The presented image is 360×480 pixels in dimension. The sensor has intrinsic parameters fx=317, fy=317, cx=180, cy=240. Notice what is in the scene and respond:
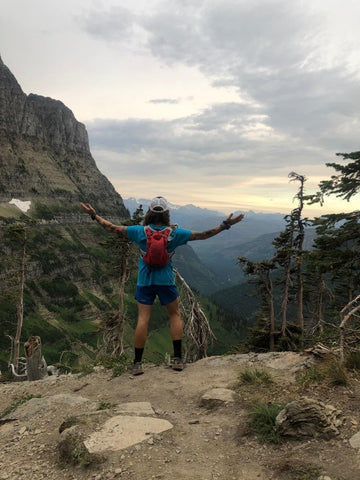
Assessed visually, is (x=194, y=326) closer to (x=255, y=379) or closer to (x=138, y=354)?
(x=138, y=354)

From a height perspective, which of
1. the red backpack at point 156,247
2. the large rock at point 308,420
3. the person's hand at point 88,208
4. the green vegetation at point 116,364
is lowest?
the green vegetation at point 116,364

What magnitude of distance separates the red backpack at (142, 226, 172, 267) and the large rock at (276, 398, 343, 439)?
145 inches

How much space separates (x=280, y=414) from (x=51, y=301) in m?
163

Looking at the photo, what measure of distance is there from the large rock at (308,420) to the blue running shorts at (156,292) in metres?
3.55

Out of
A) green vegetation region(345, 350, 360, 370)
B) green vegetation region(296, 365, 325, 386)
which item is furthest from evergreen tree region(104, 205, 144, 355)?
green vegetation region(345, 350, 360, 370)

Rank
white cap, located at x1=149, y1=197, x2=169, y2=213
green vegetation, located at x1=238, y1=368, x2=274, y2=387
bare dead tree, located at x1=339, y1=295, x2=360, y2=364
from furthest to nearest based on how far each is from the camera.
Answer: white cap, located at x1=149, y1=197, x2=169, y2=213, green vegetation, located at x1=238, y1=368, x2=274, y2=387, bare dead tree, located at x1=339, y1=295, x2=360, y2=364

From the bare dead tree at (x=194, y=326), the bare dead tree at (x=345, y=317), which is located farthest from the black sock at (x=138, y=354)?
the bare dead tree at (x=345, y=317)

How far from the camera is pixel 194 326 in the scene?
32.1 feet

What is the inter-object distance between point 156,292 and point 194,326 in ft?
9.65

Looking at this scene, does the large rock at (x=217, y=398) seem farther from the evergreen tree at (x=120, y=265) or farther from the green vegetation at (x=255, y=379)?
the evergreen tree at (x=120, y=265)

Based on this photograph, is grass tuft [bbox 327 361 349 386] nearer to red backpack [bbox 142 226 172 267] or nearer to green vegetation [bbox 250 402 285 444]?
green vegetation [bbox 250 402 285 444]

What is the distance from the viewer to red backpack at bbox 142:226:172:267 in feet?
22.3

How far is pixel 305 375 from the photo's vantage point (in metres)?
6.12

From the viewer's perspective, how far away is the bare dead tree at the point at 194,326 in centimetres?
952
